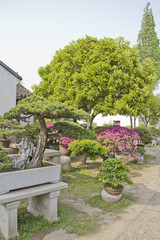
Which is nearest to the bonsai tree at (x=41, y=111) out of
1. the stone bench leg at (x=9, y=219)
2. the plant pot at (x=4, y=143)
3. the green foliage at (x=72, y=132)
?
the green foliage at (x=72, y=132)

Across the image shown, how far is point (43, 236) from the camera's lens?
340cm

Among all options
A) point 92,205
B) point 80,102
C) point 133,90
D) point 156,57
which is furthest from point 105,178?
point 156,57

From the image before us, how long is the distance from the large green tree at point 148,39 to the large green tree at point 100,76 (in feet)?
54.1

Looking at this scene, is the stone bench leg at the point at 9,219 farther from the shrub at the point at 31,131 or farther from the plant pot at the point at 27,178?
the shrub at the point at 31,131

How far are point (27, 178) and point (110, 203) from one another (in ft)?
7.91

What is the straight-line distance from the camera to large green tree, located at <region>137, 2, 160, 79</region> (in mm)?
24672

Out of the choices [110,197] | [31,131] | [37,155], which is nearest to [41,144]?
[37,155]

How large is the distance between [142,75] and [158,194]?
19.4 feet

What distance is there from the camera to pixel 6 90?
10.9 m

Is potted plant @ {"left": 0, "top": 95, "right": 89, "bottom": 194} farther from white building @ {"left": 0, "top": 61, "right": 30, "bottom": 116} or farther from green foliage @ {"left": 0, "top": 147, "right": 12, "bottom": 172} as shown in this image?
white building @ {"left": 0, "top": 61, "right": 30, "bottom": 116}

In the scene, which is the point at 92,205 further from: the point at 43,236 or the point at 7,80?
the point at 7,80

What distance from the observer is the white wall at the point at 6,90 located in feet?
34.9

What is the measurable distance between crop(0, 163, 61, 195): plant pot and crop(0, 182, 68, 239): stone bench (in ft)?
0.30

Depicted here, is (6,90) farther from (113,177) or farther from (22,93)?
(113,177)
